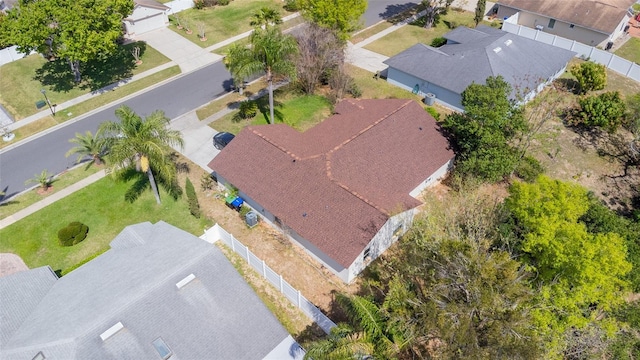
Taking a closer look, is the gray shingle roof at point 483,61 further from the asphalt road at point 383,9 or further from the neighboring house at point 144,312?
the neighboring house at point 144,312

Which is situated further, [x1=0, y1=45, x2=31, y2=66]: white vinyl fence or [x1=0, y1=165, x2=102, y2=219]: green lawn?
[x1=0, y1=45, x2=31, y2=66]: white vinyl fence

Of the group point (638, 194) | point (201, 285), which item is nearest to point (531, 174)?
point (638, 194)

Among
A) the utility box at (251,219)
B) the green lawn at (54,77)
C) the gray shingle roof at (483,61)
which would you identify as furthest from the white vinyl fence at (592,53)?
the green lawn at (54,77)

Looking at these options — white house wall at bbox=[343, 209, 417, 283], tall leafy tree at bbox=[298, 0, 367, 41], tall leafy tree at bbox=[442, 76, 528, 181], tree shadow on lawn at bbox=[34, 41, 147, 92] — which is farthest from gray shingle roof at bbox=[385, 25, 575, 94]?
tree shadow on lawn at bbox=[34, 41, 147, 92]

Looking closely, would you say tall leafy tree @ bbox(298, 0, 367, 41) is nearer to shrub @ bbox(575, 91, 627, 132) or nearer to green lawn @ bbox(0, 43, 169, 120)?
green lawn @ bbox(0, 43, 169, 120)

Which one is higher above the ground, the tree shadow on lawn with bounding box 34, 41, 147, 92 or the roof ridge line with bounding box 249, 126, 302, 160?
the roof ridge line with bounding box 249, 126, 302, 160

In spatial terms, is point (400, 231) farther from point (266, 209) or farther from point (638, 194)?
point (638, 194)

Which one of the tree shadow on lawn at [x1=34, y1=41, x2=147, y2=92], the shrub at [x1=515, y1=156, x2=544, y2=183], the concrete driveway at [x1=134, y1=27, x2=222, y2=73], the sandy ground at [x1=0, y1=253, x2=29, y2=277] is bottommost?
the sandy ground at [x1=0, y1=253, x2=29, y2=277]
